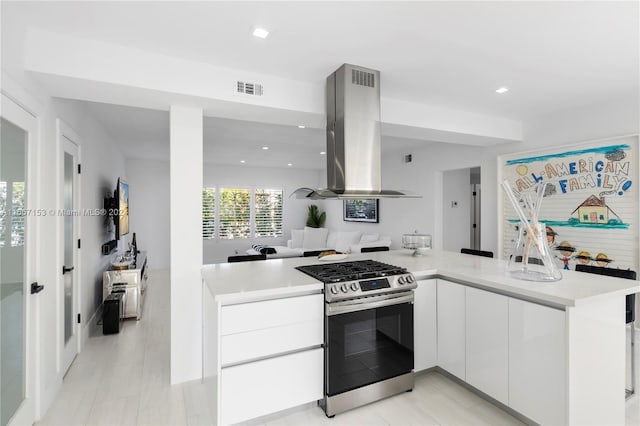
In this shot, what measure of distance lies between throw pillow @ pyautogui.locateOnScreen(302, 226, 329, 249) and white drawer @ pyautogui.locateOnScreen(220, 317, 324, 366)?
19.0 feet

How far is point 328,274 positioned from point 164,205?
21.1 feet

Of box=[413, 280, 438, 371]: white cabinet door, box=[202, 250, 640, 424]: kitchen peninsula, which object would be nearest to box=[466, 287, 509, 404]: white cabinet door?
box=[202, 250, 640, 424]: kitchen peninsula

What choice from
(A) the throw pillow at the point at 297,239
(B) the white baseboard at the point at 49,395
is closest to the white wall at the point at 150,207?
(A) the throw pillow at the point at 297,239

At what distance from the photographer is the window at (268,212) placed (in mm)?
8656

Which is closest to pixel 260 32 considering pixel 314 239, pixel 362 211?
pixel 362 211

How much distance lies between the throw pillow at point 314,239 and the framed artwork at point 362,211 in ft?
2.46

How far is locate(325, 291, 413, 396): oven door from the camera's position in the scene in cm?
216

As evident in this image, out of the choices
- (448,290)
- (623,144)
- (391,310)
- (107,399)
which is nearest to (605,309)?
(448,290)

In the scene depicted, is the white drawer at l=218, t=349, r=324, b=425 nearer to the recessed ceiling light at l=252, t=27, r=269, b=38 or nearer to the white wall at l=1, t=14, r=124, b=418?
the white wall at l=1, t=14, r=124, b=418

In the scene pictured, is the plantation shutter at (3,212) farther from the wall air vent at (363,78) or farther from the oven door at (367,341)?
the wall air vent at (363,78)

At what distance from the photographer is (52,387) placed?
2377mm

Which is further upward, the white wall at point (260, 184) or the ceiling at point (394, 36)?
the ceiling at point (394, 36)

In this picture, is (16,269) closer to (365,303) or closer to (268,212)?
(365,303)

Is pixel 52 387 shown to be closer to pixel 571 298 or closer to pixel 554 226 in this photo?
pixel 571 298
